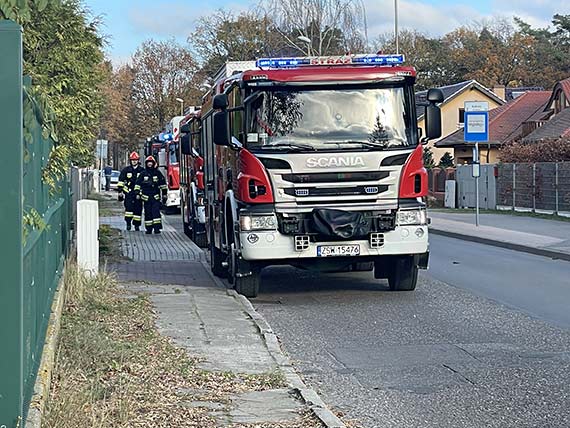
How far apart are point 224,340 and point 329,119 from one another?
412 centimetres

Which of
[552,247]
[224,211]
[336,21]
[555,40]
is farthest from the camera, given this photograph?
[555,40]

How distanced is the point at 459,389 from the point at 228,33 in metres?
62.5

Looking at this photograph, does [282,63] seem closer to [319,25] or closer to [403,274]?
[403,274]

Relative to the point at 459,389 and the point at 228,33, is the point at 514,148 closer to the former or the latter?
the point at 228,33

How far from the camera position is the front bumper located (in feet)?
41.3

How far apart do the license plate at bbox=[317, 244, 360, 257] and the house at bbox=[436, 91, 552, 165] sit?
48490mm

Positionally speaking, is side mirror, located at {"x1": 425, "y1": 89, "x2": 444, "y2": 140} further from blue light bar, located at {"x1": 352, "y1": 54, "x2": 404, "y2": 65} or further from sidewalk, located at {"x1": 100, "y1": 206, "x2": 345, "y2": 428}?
sidewalk, located at {"x1": 100, "y1": 206, "x2": 345, "y2": 428}

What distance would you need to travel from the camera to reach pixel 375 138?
12891 mm

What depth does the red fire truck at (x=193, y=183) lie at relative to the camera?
21.7 m

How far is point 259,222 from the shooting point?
12.6m

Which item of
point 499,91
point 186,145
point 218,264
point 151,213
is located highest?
point 499,91

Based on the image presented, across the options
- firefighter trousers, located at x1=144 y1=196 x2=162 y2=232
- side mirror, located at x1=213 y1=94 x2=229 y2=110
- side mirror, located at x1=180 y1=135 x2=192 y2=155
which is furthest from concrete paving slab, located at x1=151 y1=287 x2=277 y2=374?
firefighter trousers, located at x1=144 y1=196 x2=162 y2=232

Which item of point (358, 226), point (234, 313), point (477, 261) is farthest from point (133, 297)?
point (477, 261)

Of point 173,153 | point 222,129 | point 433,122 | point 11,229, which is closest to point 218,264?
point 222,129
